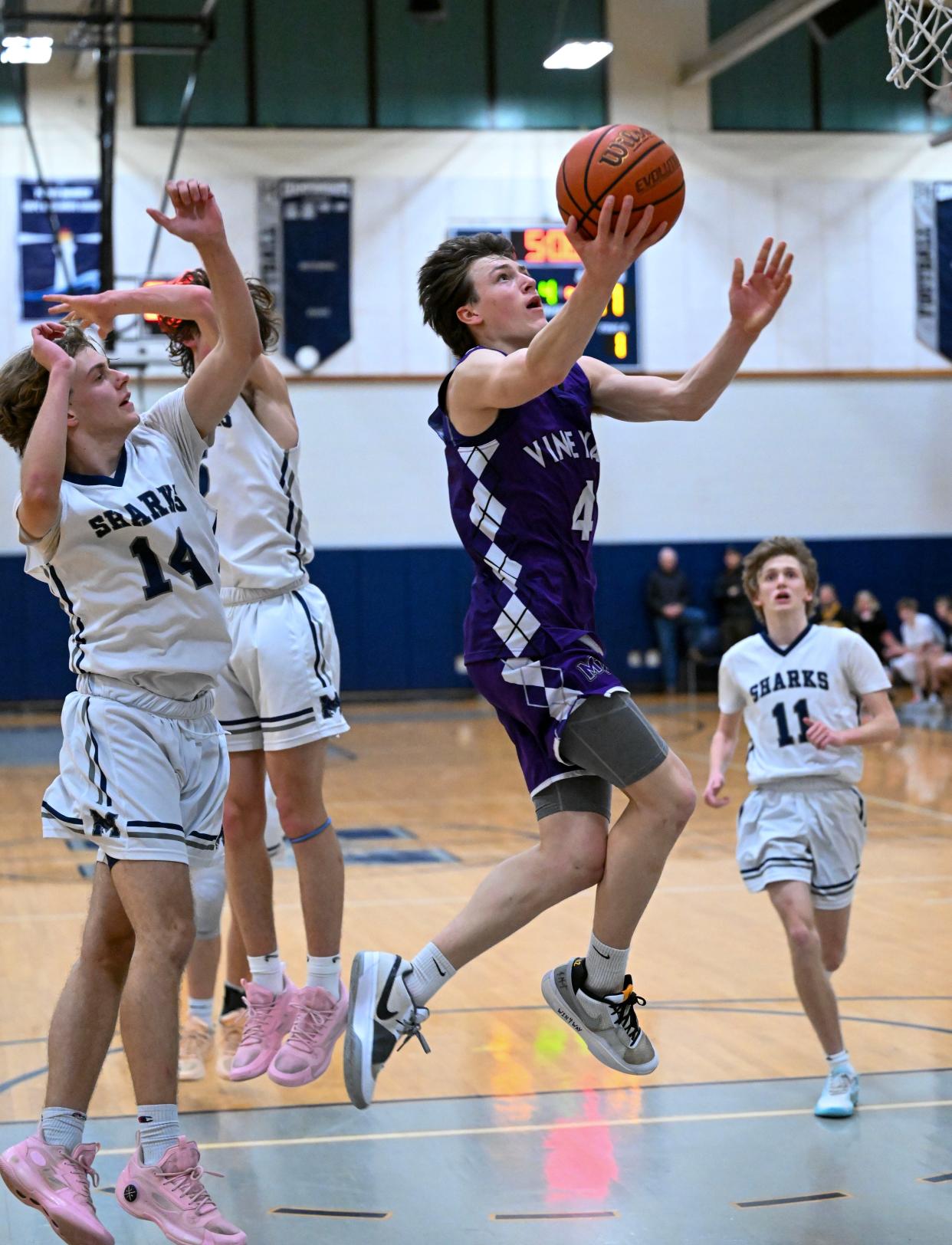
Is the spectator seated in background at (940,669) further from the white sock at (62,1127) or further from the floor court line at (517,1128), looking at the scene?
the white sock at (62,1127)

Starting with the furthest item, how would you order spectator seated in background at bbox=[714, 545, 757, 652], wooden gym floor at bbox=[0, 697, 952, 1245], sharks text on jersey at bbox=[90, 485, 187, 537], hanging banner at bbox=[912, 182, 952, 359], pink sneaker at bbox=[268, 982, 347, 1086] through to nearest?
hanging banner at bbox=[912, 182, 952, 359]
spectator seated in background at bbox=[714, 545, 757, 652]
pink sneaker at bbox=[268, 982, 347, 1086]
wooden gym floor at bbox=[0, 697, 952, 1245]
sharks text on jersey at bbox=[90, 485, 187, 537]

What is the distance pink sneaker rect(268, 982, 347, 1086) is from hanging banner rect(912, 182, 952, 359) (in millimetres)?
16564

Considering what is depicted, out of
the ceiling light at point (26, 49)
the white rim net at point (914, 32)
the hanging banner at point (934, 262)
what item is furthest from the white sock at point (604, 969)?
the hanging banner at point (934, 262)

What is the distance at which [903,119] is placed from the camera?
19266 mm

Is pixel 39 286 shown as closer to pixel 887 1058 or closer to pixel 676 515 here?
pixel 676 515

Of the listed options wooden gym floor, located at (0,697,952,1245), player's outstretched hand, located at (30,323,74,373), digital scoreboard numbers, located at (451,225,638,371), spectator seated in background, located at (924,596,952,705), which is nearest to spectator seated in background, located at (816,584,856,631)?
spectator seated in background, located at (924,596,952,705)

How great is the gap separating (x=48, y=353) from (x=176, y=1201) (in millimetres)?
1873

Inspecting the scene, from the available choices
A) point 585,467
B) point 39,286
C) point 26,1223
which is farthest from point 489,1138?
point 39,286

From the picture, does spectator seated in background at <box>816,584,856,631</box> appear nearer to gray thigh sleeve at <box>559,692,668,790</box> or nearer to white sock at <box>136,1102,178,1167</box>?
gray thigh sleeve at <box>559,692,668,790</box>

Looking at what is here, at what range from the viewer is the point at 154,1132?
3.34m

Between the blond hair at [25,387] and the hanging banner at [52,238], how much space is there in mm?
14379

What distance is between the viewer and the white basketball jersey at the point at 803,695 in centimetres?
514

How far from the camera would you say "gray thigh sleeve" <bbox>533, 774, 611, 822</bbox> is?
3742 mm

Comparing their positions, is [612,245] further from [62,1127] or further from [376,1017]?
[62,1127]
